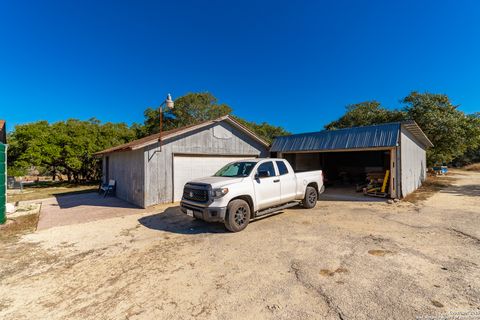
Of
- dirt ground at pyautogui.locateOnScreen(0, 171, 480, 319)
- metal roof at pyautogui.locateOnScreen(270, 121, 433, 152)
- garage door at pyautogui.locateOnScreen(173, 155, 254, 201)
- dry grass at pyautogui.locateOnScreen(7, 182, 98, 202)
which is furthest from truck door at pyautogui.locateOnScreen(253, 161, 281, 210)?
dry grass at pyautogui.locateOnScreen(7, 182, 98, 202)

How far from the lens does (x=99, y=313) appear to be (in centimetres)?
275

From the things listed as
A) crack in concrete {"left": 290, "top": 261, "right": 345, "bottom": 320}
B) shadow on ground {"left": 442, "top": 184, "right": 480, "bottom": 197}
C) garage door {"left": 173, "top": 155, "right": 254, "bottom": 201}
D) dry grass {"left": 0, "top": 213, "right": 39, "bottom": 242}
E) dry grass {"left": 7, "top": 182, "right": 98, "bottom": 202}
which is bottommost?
dry grass {"left": 7, "top": 182, "right": 98, "bottom": 202}

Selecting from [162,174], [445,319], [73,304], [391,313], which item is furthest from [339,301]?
[162,174]

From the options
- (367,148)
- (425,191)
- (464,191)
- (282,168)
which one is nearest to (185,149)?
(282,168)

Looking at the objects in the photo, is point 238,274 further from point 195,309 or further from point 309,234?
point 309,234

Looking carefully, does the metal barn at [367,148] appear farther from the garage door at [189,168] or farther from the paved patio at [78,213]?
the paved patio at [78,213]

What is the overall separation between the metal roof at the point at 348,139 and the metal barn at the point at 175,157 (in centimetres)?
182

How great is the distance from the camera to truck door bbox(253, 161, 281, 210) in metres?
6.15

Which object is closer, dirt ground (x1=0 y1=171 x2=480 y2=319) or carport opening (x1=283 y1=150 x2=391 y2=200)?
dirt ground (x1=0 y1=171 x2=480 y2=319)

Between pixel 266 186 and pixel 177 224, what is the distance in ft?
9.29

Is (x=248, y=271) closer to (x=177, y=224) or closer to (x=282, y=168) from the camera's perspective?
(x=177, y=224)

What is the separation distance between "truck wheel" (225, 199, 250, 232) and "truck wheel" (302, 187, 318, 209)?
300 cm

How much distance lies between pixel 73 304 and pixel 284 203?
5.45 meters

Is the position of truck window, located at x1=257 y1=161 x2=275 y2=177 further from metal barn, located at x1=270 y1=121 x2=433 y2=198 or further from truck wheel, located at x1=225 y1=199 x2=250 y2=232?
metal barn, located at x1=270 y1=121 x2=433 y2=198
